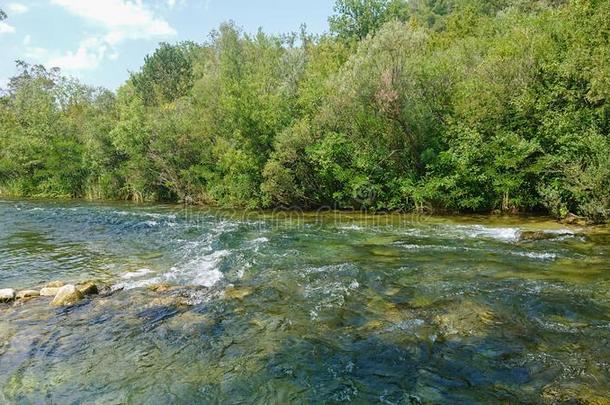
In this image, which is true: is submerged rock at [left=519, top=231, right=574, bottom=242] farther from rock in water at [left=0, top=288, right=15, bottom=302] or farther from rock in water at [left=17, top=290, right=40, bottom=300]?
rock in water at [left=0, top=288, right=15, bottom=302]

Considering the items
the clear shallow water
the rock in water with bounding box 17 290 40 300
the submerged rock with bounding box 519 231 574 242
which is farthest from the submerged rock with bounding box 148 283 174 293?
the submerged rock with bounding box 519 231 574 242

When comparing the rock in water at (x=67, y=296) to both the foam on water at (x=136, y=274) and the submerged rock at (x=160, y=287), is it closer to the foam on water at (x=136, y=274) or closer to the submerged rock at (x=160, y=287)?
the submerged rock at (x=160, y=287)

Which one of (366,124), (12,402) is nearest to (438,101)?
(366,124)

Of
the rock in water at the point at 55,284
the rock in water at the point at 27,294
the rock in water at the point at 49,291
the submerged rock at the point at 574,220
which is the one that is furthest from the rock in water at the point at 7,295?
the submerged rock at the point at 574,220

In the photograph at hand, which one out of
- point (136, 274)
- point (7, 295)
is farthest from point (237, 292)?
point (7, 295)

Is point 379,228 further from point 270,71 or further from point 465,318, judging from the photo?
point 270,71

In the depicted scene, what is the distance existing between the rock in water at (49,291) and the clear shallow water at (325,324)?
365 millimetres

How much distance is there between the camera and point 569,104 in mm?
18203

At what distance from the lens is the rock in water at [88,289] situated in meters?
10.3

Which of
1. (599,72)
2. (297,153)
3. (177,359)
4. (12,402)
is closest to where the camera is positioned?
(12,402)

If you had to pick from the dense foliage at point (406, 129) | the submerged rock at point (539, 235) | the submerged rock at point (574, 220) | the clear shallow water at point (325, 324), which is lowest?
the clear shallow water at point (325, 324)

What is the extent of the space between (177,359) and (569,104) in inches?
735

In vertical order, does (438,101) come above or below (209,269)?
above

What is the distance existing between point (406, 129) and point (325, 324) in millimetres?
16070
